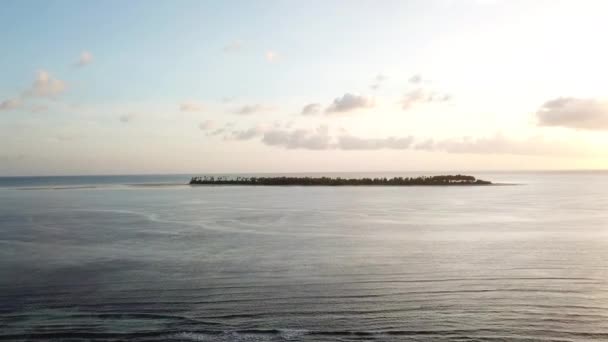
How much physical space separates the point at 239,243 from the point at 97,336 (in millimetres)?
11465

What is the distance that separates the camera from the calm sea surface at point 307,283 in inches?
381

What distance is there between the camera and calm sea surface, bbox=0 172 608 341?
9.69 meters

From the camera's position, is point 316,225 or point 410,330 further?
point 316,225

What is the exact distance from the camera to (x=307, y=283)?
13.4 metres

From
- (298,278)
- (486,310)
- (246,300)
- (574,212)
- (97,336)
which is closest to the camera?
(97,336)

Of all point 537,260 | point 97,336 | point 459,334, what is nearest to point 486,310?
point 459,334

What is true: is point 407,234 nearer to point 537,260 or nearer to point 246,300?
point 537,260

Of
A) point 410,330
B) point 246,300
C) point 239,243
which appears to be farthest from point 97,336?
point 239,243

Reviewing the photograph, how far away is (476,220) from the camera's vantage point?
28891mm

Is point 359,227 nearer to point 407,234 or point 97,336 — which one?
point 407,234

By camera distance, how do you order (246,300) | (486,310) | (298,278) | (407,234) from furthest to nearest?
(407,234)
(298,278)
(246,300)
(486,310)

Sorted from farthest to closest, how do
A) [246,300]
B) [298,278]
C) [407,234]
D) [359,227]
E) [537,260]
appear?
[359,227], [407,234], [537,260], [298,278], [246,300]

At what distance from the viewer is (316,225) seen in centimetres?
2683

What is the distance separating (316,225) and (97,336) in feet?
59.2
